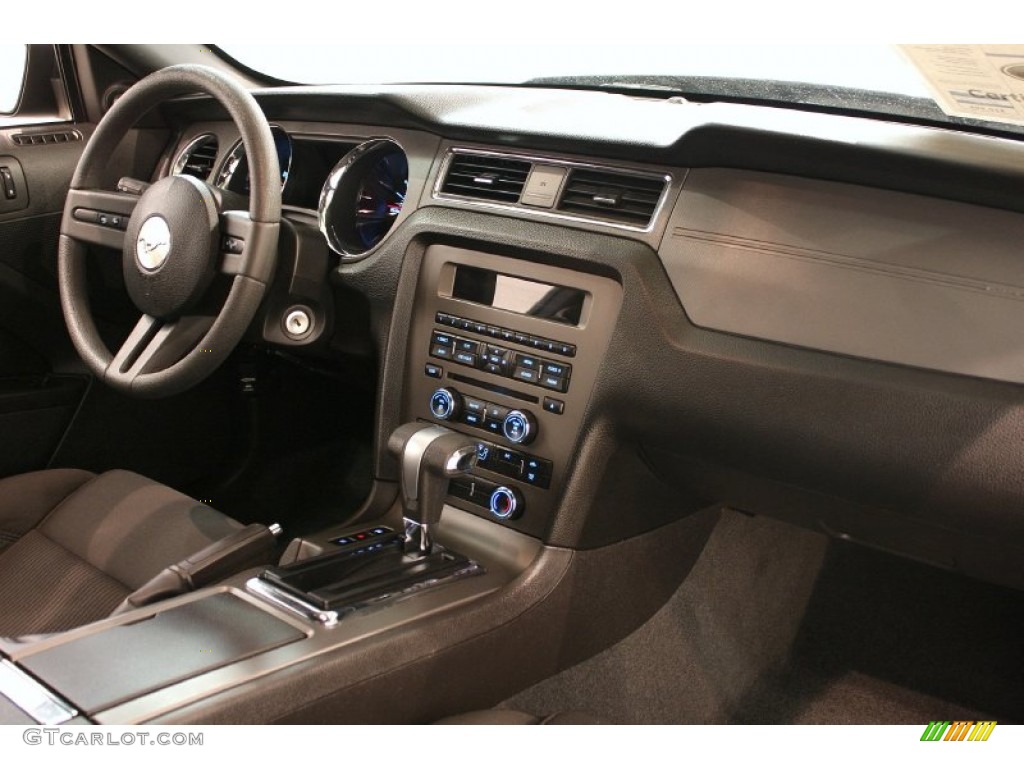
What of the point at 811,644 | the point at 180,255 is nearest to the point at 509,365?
the point at 180,255

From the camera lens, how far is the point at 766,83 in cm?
172

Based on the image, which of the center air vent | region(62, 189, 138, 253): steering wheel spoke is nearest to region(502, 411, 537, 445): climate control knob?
region(62, 189, 138, 253): steering wheel spoke

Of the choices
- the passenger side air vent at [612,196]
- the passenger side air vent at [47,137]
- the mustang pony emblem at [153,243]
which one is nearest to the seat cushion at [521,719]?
the passenger side air vent at [612,196]

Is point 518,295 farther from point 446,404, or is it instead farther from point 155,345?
point 155,345

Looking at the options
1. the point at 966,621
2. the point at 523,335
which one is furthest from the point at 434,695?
the point at 966,621

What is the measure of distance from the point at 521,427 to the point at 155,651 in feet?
2.06

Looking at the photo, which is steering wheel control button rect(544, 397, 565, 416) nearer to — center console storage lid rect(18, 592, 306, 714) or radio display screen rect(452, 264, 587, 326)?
radio display screen rect(452, 264, 587, 326)

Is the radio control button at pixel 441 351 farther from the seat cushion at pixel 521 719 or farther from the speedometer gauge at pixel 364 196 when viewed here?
the seat cushion at pixel 521 719

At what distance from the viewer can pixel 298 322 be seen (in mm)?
1722

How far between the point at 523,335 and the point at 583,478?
0.78ft

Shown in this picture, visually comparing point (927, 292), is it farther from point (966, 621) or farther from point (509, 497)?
point (966, 621)

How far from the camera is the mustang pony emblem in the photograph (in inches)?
60.9

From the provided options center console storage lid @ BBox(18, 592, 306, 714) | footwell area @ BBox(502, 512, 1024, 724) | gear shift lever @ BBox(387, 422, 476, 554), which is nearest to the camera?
center console storage lid @ BBox(18, 592, 306, 714)

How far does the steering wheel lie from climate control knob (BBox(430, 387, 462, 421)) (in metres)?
0.34
